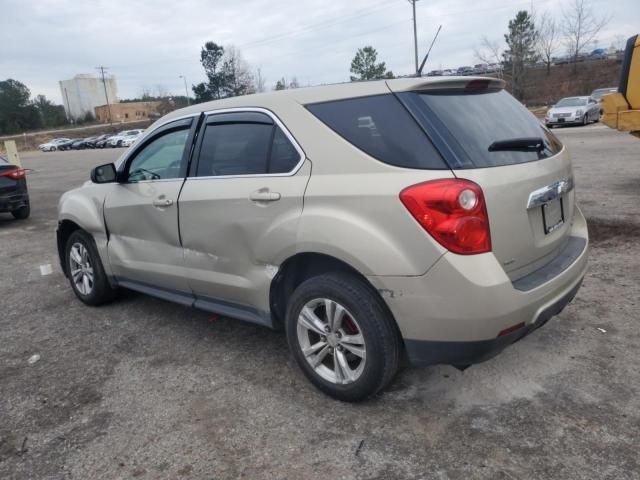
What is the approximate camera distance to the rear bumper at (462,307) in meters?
2.56

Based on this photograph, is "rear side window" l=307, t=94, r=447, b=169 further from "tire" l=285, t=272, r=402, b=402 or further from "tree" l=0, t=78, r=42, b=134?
"tree" l=0, t=78, r=42, b=134

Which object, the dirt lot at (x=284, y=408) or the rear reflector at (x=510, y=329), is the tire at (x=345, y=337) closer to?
the dirt lot at (x=284, y=408)

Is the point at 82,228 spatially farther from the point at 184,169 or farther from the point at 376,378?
the point at 376,378

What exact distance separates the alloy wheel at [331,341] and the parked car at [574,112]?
24801mm

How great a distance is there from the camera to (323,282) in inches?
117

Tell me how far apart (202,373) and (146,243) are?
118 cm

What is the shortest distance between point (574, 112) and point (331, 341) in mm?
24984

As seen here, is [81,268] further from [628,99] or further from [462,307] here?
[628,99]

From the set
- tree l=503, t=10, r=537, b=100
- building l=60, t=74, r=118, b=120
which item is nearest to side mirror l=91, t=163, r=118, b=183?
tree l=503, t=10, r=537, b=100

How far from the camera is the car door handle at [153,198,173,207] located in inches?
153

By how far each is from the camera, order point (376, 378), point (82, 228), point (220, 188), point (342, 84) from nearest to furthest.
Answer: point (376, 378) → point (342, 84) → point (220, 188) → point (82, 228)

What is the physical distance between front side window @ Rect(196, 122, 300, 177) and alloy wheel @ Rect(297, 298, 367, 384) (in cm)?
84

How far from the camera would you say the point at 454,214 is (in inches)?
101

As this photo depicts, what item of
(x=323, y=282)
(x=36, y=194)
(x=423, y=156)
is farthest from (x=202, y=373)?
(x=36, y=194)
